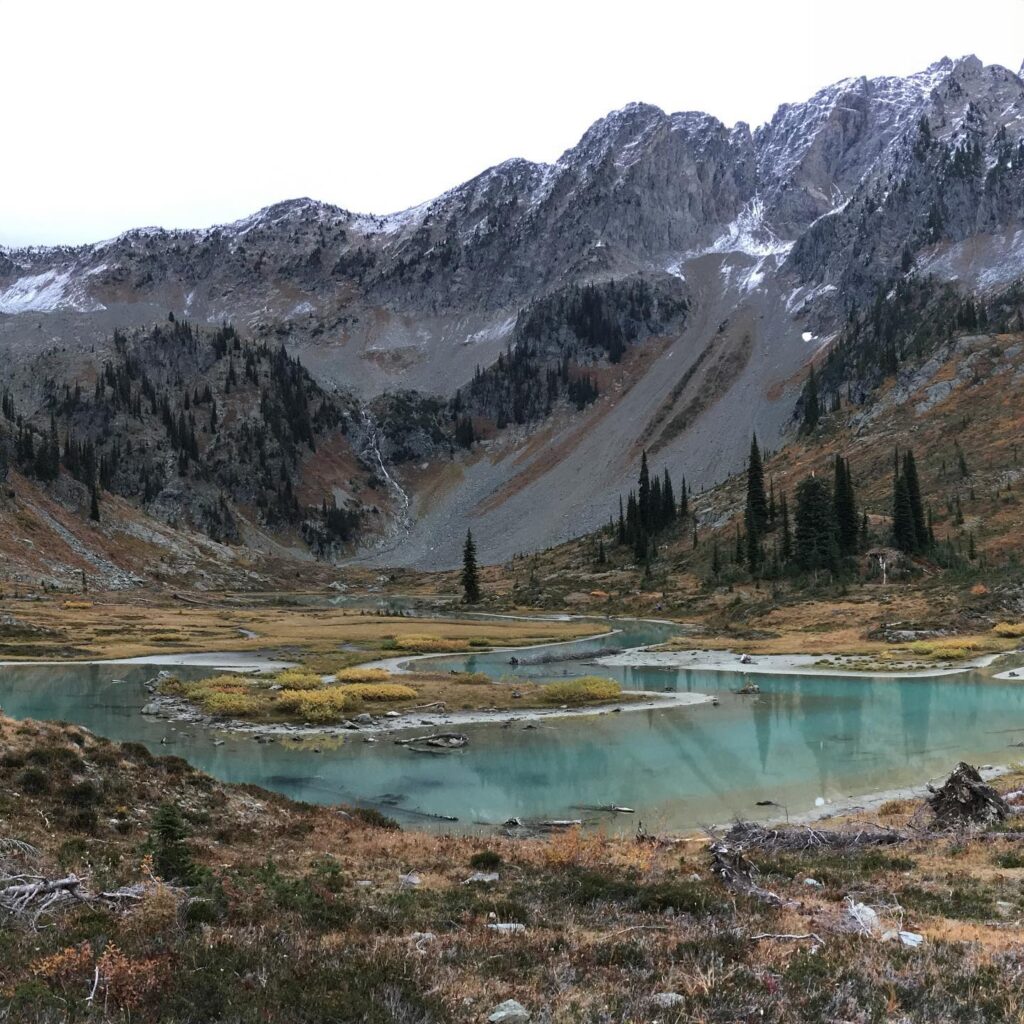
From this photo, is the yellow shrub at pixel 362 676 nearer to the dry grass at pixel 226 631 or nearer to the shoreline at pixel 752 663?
the dry grass at pixel 226 631

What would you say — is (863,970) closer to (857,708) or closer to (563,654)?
(857,708)

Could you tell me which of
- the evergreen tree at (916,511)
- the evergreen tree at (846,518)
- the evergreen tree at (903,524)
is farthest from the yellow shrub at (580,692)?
the evergreen tree at (916,511)

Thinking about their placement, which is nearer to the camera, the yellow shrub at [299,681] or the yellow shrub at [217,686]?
the yellow shrub at [217,686]

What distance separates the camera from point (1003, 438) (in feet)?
401

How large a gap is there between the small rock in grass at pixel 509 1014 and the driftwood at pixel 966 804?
1666cm

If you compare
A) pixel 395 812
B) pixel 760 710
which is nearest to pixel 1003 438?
pixel 760 710

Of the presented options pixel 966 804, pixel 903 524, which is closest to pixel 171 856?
pixel 966 804

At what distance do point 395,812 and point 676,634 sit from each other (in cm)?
6171

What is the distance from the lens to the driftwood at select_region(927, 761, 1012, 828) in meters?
20.0

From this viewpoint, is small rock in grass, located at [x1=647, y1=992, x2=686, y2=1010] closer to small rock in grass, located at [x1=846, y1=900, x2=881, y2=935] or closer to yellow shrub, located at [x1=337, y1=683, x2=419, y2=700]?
small rock in grass, located at [x1=846, y1=900, x2=881, y2=935]

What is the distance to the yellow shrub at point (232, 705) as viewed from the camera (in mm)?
40438

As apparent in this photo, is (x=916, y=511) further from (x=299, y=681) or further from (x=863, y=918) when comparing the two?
(x=863, y=918)

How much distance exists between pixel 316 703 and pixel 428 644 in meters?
32.4

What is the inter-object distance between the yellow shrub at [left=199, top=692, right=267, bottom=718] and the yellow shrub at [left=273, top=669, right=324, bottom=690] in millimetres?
4342
